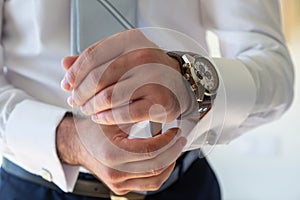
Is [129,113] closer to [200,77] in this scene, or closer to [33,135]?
[200,77]

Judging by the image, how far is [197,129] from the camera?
1.45 feet

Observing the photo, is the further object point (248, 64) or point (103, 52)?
point (248, 64)

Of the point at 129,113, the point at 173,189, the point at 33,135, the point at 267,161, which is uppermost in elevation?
the point at 129,113

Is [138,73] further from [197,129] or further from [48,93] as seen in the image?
[48,93]

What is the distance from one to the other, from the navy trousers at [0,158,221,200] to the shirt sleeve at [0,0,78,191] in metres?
0.05

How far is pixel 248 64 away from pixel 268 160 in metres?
1.32

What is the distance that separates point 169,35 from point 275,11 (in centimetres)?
32

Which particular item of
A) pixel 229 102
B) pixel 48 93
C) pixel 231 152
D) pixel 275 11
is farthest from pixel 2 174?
pixel 231 152

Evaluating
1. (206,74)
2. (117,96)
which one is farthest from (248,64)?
(117,96)

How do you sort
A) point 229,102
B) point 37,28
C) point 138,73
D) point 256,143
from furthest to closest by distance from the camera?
point 256,143 < point 37,28 < point 229,102 < point 138,73

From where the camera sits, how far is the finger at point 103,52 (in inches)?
14.9

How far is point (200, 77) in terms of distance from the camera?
0.42 metres

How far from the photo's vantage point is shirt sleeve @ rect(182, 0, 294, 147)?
54cm

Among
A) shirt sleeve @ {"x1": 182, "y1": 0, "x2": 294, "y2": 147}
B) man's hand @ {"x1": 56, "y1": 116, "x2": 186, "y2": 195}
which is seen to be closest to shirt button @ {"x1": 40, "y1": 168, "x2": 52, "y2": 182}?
man's hand @ {"x1": 56, "y1": 116, "x2": 186, "y2": 195}
